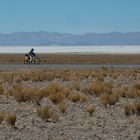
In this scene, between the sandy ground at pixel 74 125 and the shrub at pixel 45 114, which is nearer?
the sandy ground at pixel 74 125

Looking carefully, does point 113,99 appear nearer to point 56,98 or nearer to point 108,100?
point 108,100

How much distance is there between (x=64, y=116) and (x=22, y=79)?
16.5m

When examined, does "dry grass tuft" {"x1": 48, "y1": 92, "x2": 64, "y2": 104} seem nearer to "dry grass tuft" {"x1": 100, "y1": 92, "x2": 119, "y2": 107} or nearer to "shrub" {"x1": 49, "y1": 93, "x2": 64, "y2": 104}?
"shrub" {"x1": 49, "y1": 93, "x2": 64, "y2": 104}

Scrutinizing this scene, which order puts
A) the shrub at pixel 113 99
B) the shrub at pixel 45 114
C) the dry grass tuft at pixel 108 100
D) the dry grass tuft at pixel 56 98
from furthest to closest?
the dry grass tuft at pixel 56 98, the shrub at pixel 113 99, the dry grass tuft at pixel 108 100, the shrub at pixel 45 114

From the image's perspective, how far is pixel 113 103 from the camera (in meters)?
17.9

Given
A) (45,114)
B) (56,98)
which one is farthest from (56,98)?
(45,114)

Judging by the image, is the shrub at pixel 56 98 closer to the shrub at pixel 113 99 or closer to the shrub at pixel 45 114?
the shrub at pixel 113 99

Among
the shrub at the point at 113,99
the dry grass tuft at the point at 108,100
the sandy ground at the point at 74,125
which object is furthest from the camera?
the shrub at the point at 113,99

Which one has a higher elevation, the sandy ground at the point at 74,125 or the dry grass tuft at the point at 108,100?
the dry grass tuft at the point at 108,100

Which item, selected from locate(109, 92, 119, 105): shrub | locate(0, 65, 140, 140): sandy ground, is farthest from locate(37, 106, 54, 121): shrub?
locate(109, 92, 119, 105): shrub

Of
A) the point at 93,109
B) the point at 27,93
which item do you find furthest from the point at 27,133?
the point at 27,93

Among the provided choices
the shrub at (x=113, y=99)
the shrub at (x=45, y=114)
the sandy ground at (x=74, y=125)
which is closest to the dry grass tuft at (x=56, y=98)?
the sandy ground at (x=74, y=125)

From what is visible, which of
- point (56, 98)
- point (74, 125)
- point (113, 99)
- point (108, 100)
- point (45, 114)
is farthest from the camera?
point (56, 98)

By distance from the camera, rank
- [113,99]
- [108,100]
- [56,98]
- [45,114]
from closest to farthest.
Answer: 1. [45,114]
2. [108,100]
3. [113,99]
4. [56,98]
